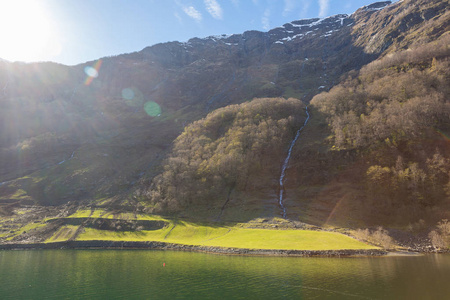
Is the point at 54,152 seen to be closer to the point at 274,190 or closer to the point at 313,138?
the point at 274,190

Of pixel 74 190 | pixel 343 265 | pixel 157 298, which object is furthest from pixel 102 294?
pixel 74 190

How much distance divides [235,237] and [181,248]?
49.7ft

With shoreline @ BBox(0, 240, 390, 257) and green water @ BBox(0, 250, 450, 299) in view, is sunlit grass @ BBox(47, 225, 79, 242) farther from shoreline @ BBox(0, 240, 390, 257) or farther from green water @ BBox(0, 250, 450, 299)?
green water @ BBox(0, 250, 450, 299)

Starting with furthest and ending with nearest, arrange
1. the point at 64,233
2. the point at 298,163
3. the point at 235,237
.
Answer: the point at 298,163 → the point at 64,233 → the point at 235,237

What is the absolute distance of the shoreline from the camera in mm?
53875

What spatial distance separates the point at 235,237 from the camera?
70375 millimetres

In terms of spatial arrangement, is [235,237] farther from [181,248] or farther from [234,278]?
[234,278]

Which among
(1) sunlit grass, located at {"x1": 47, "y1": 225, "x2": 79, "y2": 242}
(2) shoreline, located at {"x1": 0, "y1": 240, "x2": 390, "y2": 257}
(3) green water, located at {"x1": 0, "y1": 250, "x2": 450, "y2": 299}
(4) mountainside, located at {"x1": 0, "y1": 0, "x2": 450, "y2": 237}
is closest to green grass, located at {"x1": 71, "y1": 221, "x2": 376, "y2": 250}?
(2) shoreline, located at {"x1": 0, "y1": 240, "x2": 390, "y2": 257}

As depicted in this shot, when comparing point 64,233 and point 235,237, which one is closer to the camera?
point 235,237

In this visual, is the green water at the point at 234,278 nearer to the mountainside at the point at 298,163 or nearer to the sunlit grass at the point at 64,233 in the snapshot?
the sunlit grass at the point at 64,233

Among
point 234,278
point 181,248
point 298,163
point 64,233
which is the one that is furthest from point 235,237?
point 64,233

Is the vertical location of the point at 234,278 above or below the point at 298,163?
below

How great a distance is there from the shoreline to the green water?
12.3 ft

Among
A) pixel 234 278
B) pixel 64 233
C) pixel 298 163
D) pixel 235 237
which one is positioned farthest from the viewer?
pixel 298 163
